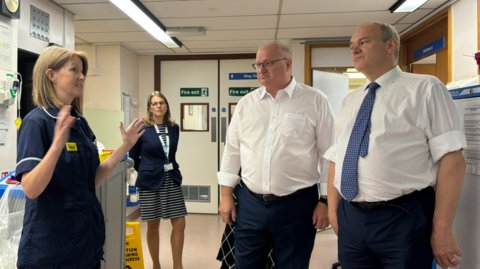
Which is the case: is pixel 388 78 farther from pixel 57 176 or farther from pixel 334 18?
pixel 334 18

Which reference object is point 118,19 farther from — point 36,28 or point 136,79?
point 136,79

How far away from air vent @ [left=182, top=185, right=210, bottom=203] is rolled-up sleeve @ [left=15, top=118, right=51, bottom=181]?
440cm

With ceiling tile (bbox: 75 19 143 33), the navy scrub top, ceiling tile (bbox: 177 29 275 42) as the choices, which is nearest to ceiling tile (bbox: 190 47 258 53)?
ceiling tile (bbox: 177 29 275 42)

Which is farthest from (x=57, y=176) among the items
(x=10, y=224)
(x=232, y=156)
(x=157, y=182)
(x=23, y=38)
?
(x=23, y=38)

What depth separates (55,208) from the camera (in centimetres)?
124

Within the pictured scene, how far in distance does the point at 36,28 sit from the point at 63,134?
2413 millimetres

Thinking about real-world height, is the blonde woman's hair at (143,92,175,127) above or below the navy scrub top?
above

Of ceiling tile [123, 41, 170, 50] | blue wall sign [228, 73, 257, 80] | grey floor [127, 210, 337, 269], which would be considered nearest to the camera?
grey floor [127, 210, 337, 269]

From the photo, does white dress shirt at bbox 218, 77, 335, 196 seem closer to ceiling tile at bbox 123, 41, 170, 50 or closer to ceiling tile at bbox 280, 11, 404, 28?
ceiling tile at bbox 280, 11, 404, 28

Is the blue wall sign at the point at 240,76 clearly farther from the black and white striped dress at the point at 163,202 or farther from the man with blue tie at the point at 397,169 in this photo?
the man with blue tie at the point at 397,169

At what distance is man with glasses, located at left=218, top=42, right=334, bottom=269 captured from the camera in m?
1.72

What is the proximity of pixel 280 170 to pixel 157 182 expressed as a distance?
1524 mm

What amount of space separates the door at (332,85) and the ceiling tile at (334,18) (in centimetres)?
93

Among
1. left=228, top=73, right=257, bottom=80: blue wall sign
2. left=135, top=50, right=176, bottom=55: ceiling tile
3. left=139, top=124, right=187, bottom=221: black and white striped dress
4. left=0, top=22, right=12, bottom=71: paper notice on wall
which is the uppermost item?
left=135, top=50, right=176, bottom=55: ceiling tile
